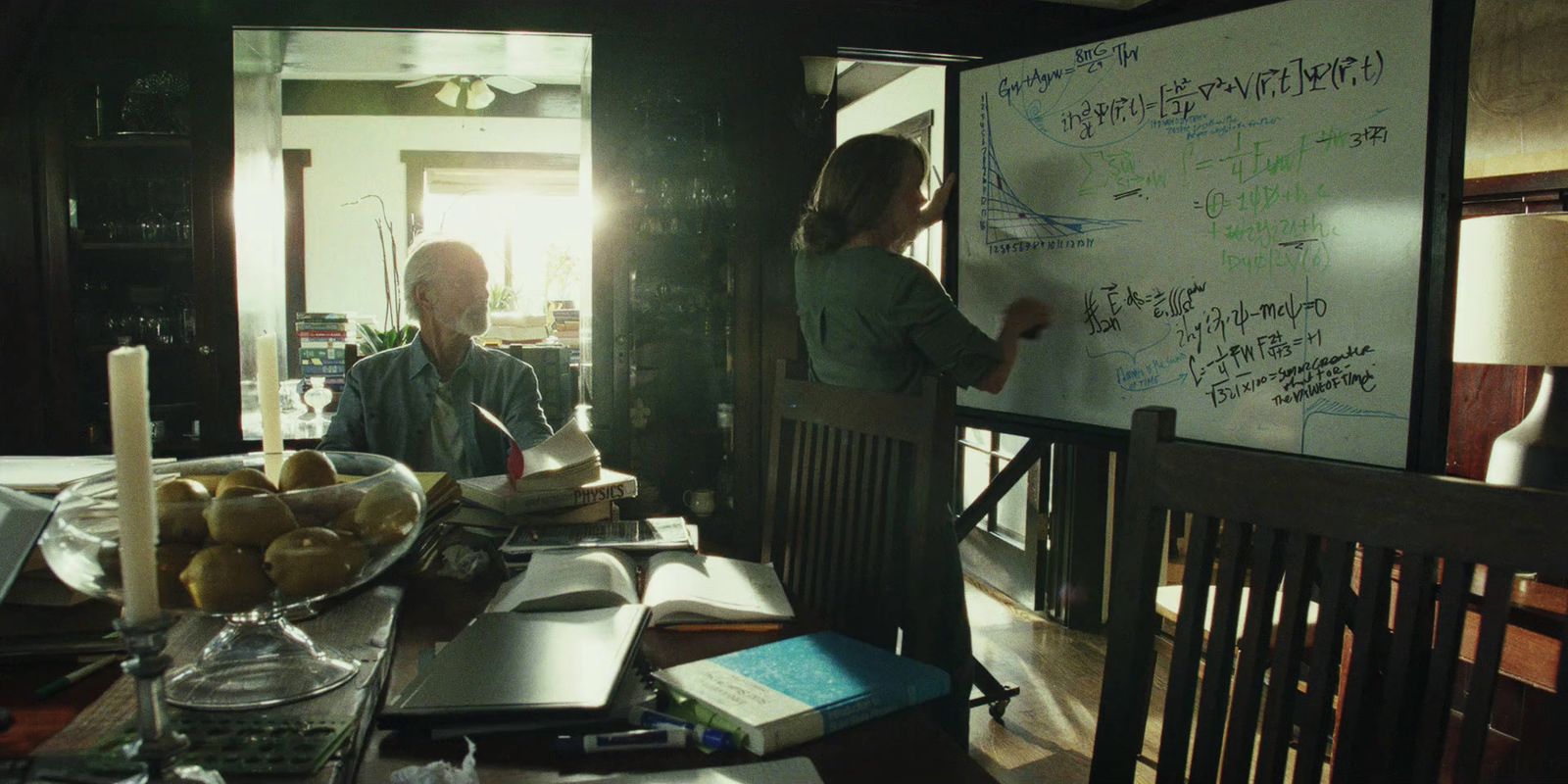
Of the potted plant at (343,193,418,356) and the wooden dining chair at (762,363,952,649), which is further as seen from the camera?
the potted plant at (343,193,418,356)

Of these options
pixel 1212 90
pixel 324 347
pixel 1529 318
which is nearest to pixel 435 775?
pixel 1212 90

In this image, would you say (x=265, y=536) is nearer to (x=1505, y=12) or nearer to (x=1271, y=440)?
(x=1271, y=440)

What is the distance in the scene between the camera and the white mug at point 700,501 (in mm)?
3084

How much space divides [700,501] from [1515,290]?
6.97ft

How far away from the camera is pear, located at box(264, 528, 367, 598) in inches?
28.4

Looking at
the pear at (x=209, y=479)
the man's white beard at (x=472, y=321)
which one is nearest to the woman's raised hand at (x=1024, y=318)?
the man's white beard at (x=472, y=321)

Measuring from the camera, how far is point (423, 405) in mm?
2328

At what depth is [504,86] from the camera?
4.89m

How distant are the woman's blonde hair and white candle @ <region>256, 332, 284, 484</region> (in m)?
1.19

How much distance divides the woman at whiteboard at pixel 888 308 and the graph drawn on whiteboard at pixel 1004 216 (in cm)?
19

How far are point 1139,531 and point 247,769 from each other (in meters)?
0.71

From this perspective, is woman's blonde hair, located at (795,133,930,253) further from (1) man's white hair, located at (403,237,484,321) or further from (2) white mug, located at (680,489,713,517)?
(2) white mug, located at (680,489,713,517)

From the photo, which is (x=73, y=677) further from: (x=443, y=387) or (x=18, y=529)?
(x=443, y=387)

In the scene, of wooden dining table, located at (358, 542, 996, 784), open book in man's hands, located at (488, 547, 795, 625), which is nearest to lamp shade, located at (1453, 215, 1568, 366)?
open book in man's hands, located at (488, 547, 795, 625)
